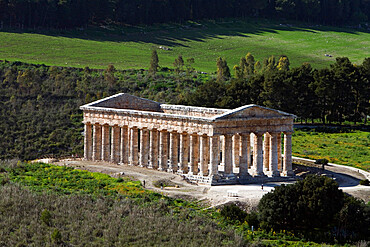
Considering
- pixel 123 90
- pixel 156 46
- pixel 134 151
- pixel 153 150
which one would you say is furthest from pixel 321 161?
pixel 156 46

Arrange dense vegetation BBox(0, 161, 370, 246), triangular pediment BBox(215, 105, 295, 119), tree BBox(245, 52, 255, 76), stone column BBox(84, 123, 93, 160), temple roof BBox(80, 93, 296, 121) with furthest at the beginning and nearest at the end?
1. tree BBox(245, 52, 255, 76)
2. stone column BBox(84, 123, 93, 160)
3. temple roof BBox(80, 93, 296, 121)
4. triangular pediment BBox(215, 105, 295, 119)
5. dense vegetation BBox(0, 161, 370, 246)

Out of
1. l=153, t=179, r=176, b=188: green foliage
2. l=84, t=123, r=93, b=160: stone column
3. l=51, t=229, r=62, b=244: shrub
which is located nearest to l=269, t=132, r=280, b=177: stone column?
l=153, t=179, r=176, b=188: green foliage

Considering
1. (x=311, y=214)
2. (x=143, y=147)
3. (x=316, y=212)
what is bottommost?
(x=311, y=214)

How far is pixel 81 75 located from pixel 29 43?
2381 cm

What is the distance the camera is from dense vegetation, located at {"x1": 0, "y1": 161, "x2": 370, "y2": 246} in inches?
2623

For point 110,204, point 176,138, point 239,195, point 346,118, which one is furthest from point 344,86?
point 110,204

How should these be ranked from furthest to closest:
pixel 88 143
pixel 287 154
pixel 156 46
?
pixel 156 46 < pixel 88 143 < pixel 287 154

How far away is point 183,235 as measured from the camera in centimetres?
6688

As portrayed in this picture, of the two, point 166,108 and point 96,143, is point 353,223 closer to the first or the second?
point 166,108

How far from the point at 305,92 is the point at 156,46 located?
2355 inches

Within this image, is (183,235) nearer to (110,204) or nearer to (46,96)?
(110,204)

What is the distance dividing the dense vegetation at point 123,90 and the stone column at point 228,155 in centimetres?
3367

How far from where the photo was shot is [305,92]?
415 feet

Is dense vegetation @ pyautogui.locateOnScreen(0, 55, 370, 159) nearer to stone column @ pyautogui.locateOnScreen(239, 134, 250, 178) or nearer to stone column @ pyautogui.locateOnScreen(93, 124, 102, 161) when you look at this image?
stone column @ pyautogui.locateOnScreen(93, 124, 102, 161)
